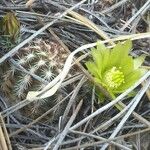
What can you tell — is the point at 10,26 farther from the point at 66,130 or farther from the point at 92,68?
the point at 66,130

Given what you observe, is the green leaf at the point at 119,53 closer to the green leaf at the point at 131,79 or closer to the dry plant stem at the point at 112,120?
the green leaf at the point at 131,79

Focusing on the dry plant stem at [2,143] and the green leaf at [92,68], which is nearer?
the dry plant stem at [2,143]

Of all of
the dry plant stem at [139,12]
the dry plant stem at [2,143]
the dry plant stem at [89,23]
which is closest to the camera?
the dry plant stem at [2,143]

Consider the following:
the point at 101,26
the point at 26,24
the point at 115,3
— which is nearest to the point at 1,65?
the point at 26,24

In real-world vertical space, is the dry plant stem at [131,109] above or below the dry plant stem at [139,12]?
below

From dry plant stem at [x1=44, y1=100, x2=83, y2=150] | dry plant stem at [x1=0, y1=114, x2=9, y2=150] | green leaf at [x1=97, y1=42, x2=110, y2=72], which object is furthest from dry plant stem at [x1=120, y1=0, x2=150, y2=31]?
dry plant stem at [x1=0, y1=114, x2=9, y2=150]

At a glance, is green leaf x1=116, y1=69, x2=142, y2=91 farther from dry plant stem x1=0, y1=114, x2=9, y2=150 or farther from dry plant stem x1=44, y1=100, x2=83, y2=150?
dry plant stem x1=0, y1=114, x2=9, y2=150

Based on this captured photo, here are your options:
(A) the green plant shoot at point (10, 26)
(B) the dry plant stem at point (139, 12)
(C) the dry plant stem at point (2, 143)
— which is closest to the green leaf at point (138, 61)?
(B) the dry plant stem at point (139, 12)

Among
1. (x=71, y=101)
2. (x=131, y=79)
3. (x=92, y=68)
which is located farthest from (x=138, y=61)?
(x=71, y=101)
